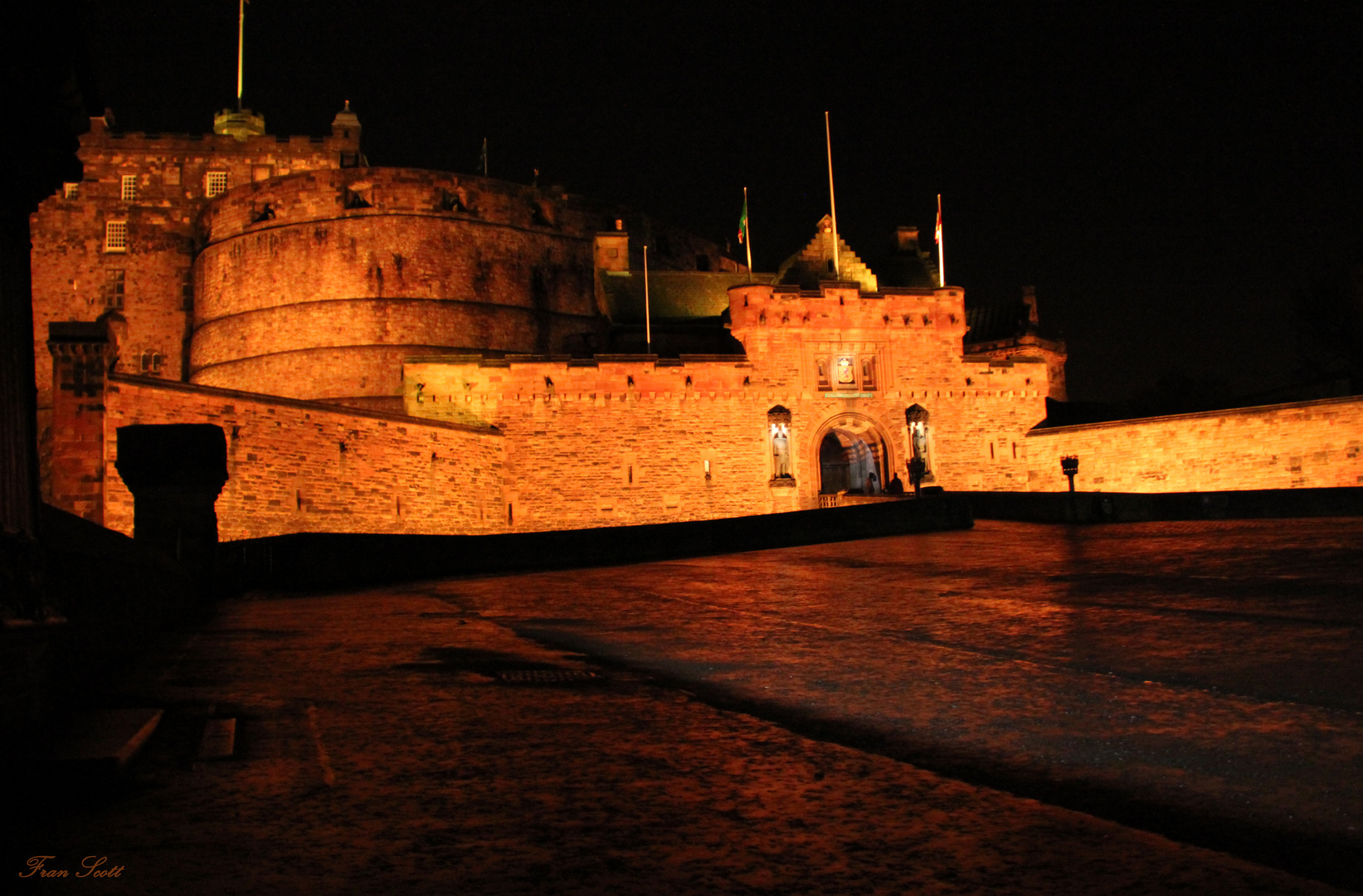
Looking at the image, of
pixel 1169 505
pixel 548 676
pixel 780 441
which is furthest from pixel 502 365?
pixel 548 676

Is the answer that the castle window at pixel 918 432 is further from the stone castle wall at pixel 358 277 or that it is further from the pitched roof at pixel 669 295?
the stone castle wall at pixel 358 277

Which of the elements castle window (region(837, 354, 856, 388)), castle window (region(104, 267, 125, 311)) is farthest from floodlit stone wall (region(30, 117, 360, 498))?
castle window (region(837, 354, 856, 388))

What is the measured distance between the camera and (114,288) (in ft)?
122

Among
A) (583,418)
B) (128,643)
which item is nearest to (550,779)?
(128,643)

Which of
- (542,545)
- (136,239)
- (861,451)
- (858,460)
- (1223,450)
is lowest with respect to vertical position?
(542,545)

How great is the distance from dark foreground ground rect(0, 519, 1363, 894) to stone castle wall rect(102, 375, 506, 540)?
1158 centimetres

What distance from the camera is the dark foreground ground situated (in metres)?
2.46

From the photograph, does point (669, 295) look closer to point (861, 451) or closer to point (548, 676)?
point (861, 451)

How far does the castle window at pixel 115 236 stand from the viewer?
3722 cm

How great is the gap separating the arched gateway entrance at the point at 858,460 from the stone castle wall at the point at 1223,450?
4647 millimetres

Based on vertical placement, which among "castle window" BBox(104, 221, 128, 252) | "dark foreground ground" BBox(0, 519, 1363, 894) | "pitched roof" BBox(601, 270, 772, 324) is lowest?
"dark foreground ground" BBox(0, 519, 1363, 894)

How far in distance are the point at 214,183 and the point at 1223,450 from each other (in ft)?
114

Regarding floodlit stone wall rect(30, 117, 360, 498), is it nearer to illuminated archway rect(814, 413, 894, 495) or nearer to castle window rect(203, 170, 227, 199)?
castle window rect(203, 170, 227, 199)

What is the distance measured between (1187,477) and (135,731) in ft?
86.5
